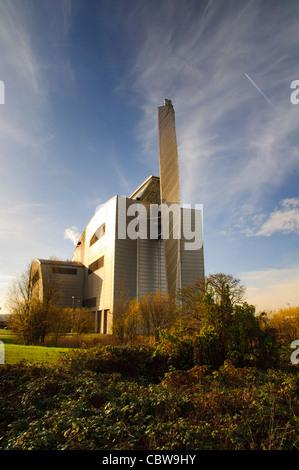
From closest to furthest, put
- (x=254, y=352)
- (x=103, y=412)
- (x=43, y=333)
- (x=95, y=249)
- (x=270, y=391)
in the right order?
(x=103, y=412) < (x=270, y=391) < (x=254, y=352) < (x=43, y=333) < (x=95, y=249)

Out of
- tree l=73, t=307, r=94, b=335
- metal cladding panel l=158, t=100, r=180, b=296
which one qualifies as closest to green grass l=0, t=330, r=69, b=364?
tree l=73, t=307, r=94, b=335

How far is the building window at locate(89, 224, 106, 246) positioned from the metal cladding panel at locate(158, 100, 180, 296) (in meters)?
11.7

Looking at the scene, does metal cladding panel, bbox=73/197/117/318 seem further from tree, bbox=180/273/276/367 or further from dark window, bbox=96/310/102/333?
tree, bbox=180/273/276/367

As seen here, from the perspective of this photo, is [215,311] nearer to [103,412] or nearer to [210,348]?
[210,348]

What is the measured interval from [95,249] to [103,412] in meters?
41.6

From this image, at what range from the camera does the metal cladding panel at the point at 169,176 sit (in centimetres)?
3328

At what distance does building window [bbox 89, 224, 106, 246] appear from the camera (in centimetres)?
4272

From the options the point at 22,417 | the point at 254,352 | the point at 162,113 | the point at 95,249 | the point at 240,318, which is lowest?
the point at 22,417

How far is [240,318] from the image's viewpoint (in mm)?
8508

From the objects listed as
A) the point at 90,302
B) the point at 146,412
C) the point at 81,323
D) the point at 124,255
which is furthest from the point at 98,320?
the point at 146,412

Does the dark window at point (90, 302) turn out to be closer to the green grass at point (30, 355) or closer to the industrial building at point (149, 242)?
the industrial building at point (149, 242)

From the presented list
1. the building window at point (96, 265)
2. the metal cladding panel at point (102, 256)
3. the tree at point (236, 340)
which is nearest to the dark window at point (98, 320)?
the metal cladding panel at point (102, 256)

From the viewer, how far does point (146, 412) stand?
463 centimetres
